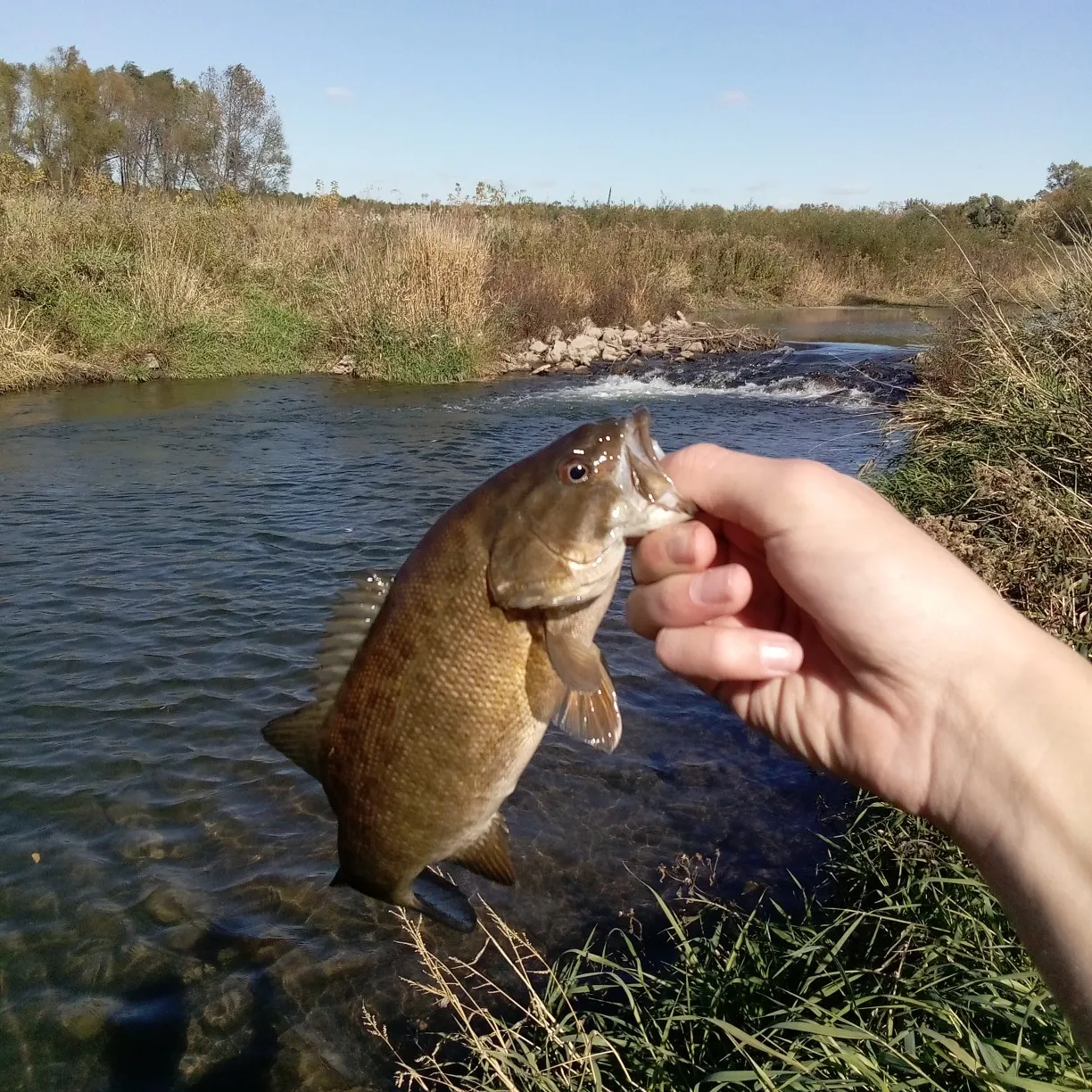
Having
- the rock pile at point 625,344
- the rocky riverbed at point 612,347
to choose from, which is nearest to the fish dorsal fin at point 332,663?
the rocky riverbed at point 612,347

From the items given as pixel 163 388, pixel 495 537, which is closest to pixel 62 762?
pixel 495 537

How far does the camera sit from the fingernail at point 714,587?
8.27 feet

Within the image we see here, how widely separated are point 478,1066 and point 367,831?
2.02m

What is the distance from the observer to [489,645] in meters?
2.39

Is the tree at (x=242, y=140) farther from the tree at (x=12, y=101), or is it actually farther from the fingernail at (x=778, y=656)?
the fingernail at (x=778, y=656)

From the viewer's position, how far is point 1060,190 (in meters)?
31.4

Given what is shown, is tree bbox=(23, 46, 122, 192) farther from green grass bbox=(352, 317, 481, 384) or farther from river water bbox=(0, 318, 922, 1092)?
river water bbox=(0, 318, 922, 1092)

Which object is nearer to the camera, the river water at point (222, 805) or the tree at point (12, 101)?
the river water at point (222, 805)

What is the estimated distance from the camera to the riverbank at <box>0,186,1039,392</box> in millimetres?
23375

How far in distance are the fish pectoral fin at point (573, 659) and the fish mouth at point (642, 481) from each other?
0.31 m

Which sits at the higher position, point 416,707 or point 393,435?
point 416,707

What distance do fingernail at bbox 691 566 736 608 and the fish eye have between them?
0.46 metres

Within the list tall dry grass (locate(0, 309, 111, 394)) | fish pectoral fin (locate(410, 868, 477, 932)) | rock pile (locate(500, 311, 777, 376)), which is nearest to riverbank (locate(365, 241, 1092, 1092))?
fish pectoral fin (locate(410, 868, 477, 932))

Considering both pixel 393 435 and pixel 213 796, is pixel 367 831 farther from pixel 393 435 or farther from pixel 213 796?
pixel 393 435
